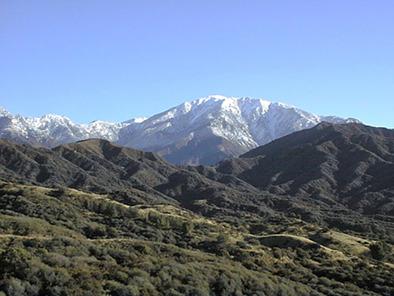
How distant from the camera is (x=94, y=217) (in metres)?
95.0

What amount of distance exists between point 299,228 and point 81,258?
277 feet

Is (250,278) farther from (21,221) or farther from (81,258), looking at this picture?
(21,221)

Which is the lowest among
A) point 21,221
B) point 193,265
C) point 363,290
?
point 363,290

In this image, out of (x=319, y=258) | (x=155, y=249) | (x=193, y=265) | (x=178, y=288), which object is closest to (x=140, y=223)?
(x=319, y=258)

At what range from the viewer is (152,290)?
3472 centimetres

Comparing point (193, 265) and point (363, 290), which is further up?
point (193, 265)

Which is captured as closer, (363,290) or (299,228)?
(363,290)

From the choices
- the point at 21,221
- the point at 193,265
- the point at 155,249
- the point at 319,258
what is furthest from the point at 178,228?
the point at 193,265

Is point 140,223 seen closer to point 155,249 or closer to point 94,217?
point 94,217

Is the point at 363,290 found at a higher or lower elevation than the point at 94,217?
lower

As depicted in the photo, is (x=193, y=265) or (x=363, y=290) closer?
(x=193, y=265)

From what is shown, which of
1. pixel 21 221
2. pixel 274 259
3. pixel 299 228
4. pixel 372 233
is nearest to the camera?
pixel 21 221

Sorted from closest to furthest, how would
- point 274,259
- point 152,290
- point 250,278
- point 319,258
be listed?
point 152,290
point 250,278
point 274,259
point 319,258

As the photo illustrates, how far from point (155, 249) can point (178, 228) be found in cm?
4534
